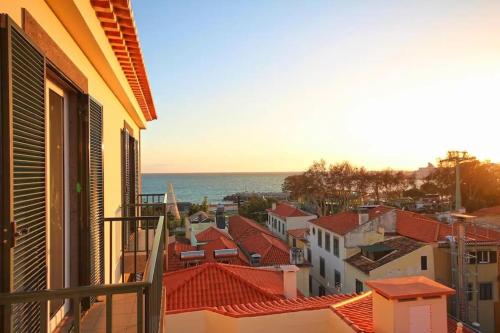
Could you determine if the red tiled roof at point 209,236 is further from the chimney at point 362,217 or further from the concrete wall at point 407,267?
the concrete wall at point 407,267

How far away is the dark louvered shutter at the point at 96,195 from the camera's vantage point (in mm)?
4547

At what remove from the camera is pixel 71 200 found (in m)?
4.27

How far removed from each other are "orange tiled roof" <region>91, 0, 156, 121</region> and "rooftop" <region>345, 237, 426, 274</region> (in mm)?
14829

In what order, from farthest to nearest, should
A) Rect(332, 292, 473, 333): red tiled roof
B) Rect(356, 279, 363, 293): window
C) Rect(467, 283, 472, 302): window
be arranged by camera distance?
Rect(356, 279, 363, 293): window < Rect(467, 283, 472, 302): window < Rect(332, 292, 473, 333): red tiled roof

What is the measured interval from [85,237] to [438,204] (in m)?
47.6

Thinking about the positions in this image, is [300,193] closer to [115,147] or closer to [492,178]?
[492,178]

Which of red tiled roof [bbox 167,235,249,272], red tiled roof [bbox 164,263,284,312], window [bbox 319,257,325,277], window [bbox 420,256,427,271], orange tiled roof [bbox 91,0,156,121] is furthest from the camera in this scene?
window [bbox 319,257,325,277]

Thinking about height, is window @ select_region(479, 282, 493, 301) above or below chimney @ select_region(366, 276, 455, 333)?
below

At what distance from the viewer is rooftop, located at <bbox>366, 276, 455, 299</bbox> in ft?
25.7

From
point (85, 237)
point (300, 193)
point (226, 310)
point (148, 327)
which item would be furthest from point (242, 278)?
point (300, 193)

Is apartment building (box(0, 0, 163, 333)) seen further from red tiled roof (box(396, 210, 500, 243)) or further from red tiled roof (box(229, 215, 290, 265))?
red tiled roof (box(396, 210, 500, 243))

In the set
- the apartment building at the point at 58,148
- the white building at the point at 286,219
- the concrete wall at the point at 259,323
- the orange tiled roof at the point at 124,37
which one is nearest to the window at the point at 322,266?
the white building at the point at 286,219

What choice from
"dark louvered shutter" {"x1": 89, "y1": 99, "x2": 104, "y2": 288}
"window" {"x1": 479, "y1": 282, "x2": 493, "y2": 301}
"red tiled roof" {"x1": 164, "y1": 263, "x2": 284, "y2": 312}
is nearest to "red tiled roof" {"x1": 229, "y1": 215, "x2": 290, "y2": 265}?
"red tiled roof" {"x1": 164, "y1": 263, "x2": 284, "y2": 312}

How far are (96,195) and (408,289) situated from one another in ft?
21.4
